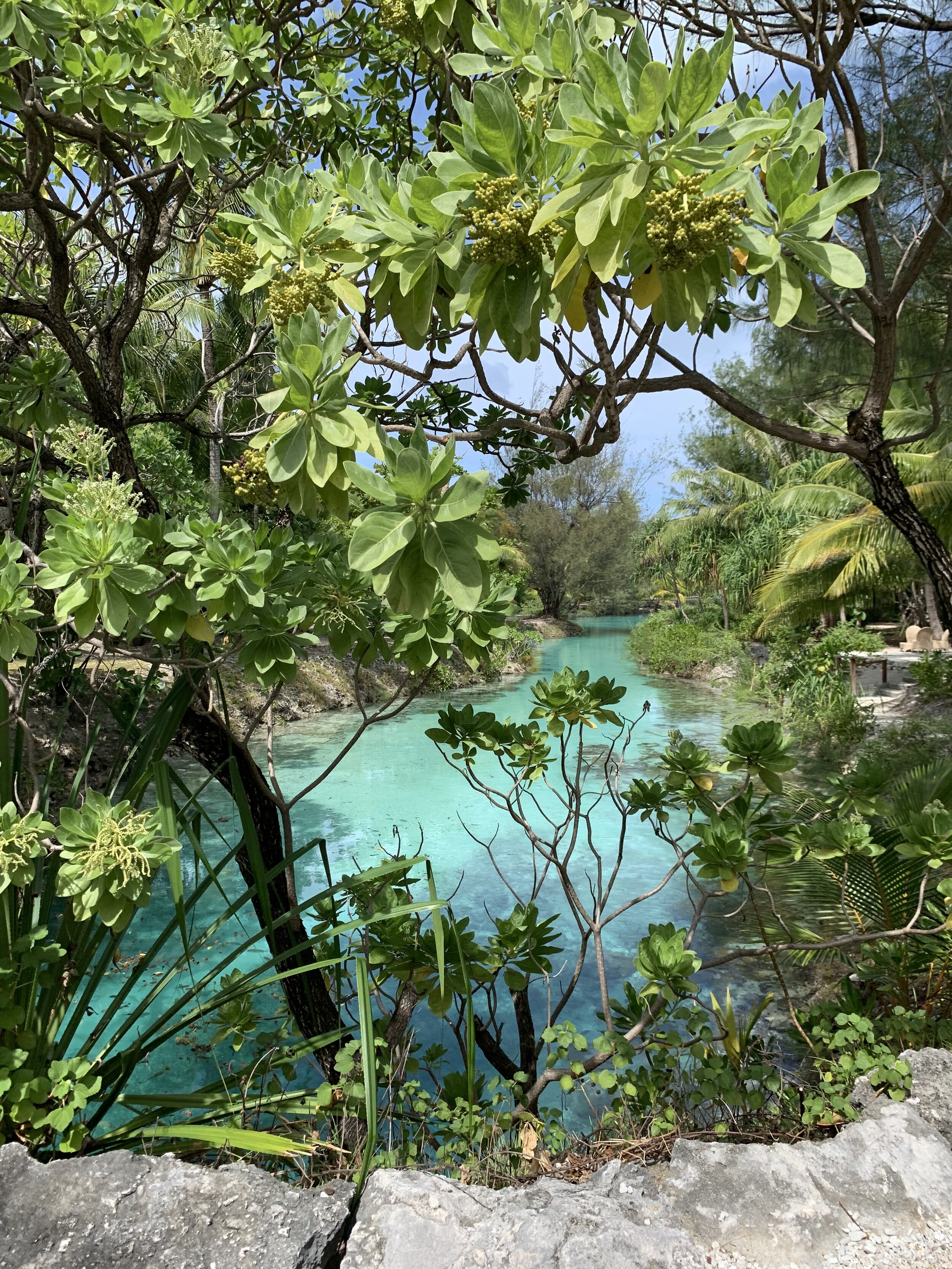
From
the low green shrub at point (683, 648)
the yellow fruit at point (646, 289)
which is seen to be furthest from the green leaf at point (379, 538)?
the low green shrub at point (683, 648)

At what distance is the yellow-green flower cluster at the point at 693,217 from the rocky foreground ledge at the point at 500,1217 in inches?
62.7

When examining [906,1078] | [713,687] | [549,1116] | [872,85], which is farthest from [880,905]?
[713,687]

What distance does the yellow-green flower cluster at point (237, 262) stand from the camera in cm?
161

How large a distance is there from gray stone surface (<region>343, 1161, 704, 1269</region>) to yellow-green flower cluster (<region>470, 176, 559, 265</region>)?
164 cm

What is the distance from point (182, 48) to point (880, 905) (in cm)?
324

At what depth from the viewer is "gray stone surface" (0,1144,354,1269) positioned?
1.30 m

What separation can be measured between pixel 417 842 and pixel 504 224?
17.6ft

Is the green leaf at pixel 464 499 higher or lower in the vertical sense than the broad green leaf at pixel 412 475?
lower

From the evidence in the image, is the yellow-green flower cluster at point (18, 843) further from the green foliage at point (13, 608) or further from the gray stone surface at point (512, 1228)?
the gray stone surface at point (512, 1228)

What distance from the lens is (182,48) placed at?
1716 millimetres

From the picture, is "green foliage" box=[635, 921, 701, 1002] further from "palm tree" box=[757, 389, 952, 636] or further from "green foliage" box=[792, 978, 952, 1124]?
"palm tree" box=[757, 389, 952, 636]

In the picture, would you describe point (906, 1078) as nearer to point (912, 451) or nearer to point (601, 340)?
point (601, 340)

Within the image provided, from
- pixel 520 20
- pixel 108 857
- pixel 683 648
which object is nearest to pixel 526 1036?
pixel 108 857

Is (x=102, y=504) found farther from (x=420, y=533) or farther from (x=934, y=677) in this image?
(x=934, y=677)
